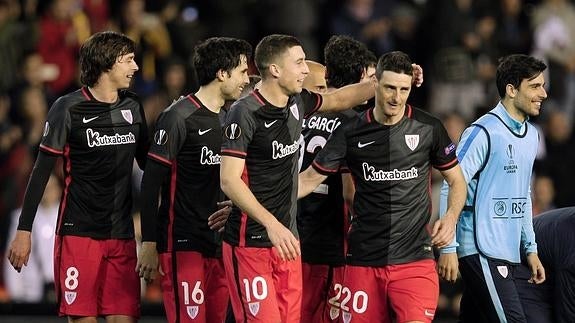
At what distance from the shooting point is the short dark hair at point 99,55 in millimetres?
9531

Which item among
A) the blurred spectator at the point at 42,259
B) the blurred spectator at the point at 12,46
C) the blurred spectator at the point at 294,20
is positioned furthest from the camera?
the blurred spectator at the point at 294,20

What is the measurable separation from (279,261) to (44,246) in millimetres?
5477

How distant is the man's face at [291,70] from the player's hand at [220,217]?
2.80ft

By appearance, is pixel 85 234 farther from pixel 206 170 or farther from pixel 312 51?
pixel 312 51

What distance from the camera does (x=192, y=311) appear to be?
9.48 meters

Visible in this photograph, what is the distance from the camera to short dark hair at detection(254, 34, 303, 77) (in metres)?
8.89

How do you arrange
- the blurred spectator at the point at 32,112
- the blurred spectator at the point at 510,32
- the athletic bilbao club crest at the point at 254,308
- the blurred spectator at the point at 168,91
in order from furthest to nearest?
1. the blurred spectator at the point at 510,32
2. the blurred spectator at the point at 32,112
3. the blurred spectator at the point at 168,91
4. the athletic bilbao club crest at the point at 254,308

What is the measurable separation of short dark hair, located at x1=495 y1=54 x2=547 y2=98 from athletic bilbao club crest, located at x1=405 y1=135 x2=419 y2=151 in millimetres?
937

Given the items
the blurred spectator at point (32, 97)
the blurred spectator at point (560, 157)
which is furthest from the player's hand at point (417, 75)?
the blurred spectator at point (32, 97)

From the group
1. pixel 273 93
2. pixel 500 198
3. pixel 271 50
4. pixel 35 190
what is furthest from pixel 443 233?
pixel 35 190

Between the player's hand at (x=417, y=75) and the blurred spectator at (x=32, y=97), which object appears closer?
the player's hand at (x=417, y=75)

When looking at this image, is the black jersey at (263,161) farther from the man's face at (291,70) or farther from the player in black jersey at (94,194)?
the player in black jersey at (94,194)

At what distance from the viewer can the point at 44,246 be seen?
13.8 meters

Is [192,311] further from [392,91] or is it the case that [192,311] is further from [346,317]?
[392,91]
